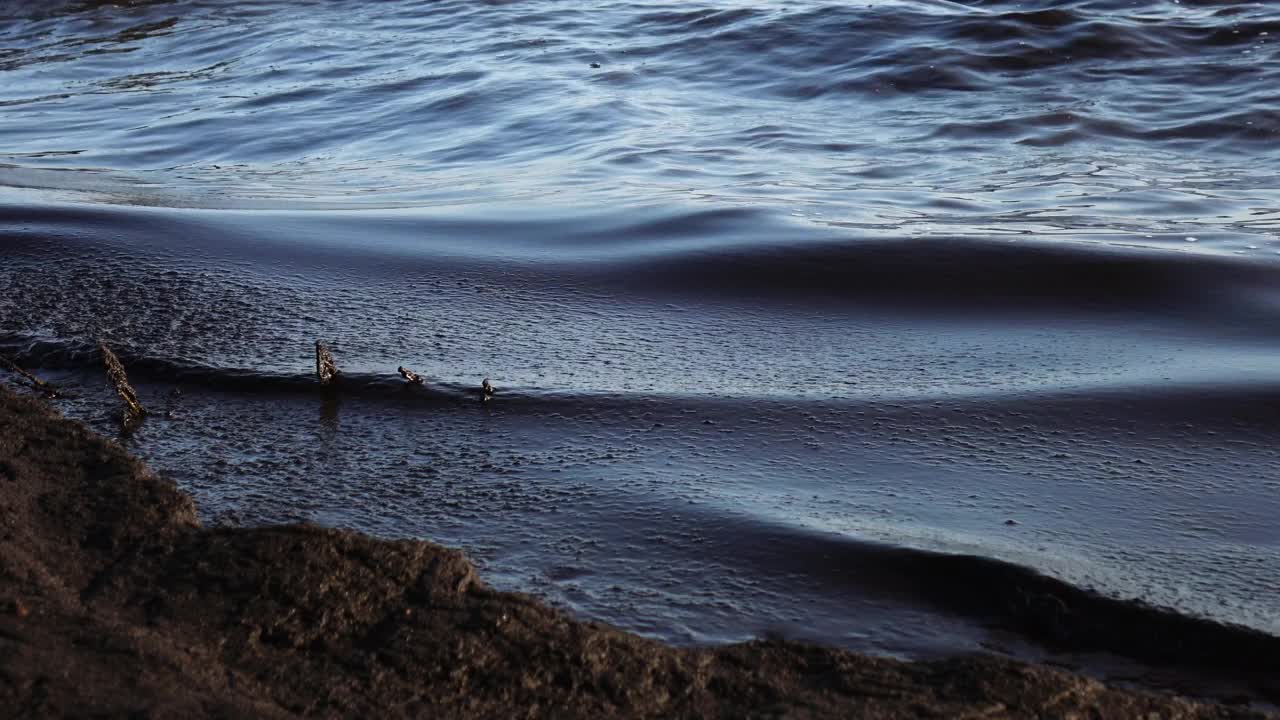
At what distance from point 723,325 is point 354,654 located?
8.35 ft

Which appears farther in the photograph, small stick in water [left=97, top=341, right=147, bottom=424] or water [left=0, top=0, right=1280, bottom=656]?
Answer: small stick in water [left=97, top=341, right=147, bottom=424]

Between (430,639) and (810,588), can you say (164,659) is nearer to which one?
(430,639)

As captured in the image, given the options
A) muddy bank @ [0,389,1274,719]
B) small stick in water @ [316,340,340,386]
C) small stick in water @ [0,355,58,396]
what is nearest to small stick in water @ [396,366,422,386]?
small stick in water @ [316,340,340,386]

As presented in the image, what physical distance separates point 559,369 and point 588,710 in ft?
6.36

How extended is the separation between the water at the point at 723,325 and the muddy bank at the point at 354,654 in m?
0.28

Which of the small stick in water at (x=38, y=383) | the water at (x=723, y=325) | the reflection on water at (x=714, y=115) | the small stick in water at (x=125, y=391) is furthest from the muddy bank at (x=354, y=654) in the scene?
the reflection on water at (x=714, y=115)

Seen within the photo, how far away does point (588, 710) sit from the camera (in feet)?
5.69

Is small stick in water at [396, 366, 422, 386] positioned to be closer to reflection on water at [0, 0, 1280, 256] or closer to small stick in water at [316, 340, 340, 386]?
small stick in water at [316, 340, 340, 386]

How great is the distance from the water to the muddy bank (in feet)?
0.90

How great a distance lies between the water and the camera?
2.55 metres

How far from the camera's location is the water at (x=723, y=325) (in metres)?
2.55

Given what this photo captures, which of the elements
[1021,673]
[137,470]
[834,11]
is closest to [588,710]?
[1021,673]

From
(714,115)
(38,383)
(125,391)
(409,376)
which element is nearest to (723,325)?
(409,376)

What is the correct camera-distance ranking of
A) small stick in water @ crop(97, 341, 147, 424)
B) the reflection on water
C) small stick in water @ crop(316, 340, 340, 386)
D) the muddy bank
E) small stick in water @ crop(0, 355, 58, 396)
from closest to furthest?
1. the muddy bank
2. small stick in water @ crop(97, 341, 147, 424)
3. small stick in water @ crop(0, 355, 58, 396)
4. small stick in water @ crop(316, 340, 340, 386)
5. the reflection on water
